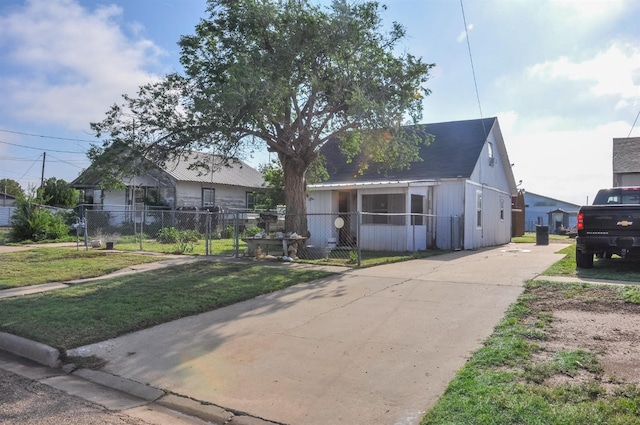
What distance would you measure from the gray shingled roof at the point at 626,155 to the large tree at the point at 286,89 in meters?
11.5

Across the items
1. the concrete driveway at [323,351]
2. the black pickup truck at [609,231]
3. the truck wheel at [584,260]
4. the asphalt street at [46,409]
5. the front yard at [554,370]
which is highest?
the black pickup truck at [609,231]

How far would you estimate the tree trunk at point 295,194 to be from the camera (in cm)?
1334

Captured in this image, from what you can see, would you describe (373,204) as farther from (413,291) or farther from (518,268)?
(413,291)

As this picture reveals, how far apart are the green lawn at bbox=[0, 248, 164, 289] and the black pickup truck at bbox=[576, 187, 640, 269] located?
36.0 feet

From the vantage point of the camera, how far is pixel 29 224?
19516mm

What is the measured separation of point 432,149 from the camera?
1950 centimetres

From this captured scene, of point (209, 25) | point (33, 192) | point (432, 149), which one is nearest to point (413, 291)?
point (209, 25)

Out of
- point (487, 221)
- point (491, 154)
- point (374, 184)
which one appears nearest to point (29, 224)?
point (374, 184)

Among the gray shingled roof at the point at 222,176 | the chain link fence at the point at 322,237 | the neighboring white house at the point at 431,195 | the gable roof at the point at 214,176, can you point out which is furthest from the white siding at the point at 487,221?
the gray shingled roof at the point at 222,176

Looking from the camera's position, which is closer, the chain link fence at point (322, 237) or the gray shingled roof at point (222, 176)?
the chain link fence at point (322, 237)

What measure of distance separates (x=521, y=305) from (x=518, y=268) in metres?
4.63

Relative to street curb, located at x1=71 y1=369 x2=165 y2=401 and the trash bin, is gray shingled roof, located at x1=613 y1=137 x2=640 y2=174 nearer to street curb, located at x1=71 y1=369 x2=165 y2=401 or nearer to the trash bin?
the trash bin

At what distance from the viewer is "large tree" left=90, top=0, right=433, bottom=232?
35.7ft

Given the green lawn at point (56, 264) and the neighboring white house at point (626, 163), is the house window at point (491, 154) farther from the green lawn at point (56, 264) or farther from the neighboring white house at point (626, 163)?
the green lawn at point (56, 264)
